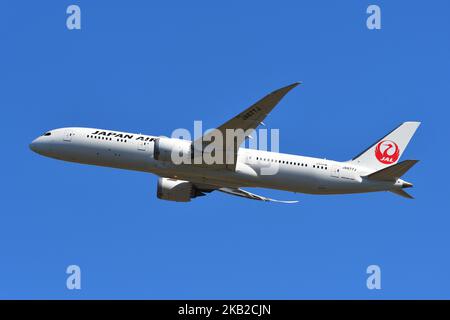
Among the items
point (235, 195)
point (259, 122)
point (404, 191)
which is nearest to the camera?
point (259, 122)

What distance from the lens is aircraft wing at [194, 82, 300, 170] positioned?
45.2 m

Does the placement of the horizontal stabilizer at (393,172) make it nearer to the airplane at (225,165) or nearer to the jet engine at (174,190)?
the airplane at (225,165)

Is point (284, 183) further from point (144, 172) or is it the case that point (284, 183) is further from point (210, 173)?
point (144, 172)

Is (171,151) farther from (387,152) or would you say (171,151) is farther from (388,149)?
(388,149)

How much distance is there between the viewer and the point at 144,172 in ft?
167

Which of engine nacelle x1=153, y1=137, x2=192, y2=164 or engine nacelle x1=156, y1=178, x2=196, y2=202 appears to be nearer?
engine nacelle x1=153, y1=137, x2=192, y2=164

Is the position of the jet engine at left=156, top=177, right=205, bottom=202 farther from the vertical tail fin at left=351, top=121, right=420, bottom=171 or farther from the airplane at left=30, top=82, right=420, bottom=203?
the vertical tail fin at left=351, top=121, right=420, bottom=171

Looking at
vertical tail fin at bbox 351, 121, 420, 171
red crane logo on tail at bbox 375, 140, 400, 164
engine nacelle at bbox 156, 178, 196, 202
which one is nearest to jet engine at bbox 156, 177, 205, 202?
engine nacelle at bbox 156, 178, 196, 202

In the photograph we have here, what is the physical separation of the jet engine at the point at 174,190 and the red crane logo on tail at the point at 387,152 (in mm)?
12651

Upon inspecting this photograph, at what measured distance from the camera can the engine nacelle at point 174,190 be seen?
54938mm

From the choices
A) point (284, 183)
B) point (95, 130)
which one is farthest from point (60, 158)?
point (284, 183)

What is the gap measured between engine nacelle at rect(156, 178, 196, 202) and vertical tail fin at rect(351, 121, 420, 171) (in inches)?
443

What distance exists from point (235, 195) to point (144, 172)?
914cm

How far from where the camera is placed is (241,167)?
49938mm
